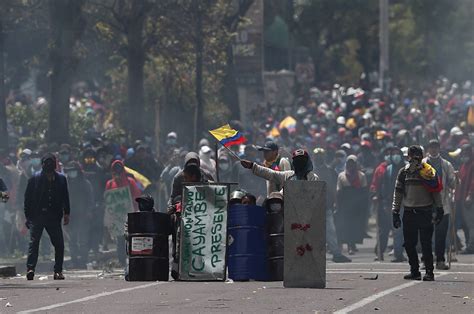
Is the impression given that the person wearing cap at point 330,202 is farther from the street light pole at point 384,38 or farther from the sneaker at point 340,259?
the street light pole at point 384,38

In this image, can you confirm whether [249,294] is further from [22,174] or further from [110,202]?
[22,174]

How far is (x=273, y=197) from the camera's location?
19.0 m

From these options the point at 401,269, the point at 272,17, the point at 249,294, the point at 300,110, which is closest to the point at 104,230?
the point at 401,269

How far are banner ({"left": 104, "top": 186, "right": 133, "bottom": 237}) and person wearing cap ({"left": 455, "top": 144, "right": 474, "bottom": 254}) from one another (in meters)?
5.40

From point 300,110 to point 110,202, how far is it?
26453 millimetres

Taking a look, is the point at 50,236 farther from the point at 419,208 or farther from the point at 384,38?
the point at 384,38

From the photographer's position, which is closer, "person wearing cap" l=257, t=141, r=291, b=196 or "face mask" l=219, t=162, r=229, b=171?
"person wearing cap" l=257, t=141, r=291, b=196

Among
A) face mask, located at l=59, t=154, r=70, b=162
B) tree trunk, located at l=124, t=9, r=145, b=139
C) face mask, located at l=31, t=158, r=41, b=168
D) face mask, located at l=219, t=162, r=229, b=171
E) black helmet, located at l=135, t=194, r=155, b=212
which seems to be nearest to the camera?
black helmet, located at l=135, t=194, r=155, b=212

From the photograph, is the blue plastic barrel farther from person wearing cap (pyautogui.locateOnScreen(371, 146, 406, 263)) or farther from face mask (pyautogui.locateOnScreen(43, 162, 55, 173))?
person wearing cap (pyautogui.locateOnScreen(371, 146, 406, 263))

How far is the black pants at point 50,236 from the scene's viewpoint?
68.2 ft

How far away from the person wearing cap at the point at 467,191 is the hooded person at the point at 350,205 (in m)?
1.97

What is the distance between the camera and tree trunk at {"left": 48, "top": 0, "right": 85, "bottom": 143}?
31.2 m

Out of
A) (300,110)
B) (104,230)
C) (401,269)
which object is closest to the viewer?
(401,269)

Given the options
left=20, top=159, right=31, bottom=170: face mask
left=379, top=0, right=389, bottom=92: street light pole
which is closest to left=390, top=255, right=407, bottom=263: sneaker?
left=20, top=159, right=31, bottom=170: face mask
